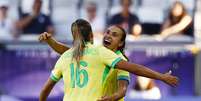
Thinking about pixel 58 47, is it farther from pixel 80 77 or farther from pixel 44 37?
pixel 80 77

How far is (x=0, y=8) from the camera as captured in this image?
44.9 ft

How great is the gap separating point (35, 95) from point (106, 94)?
8.51m

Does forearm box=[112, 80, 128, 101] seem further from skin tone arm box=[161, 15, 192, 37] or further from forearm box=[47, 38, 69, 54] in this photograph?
skin tone arm box=[161, 15, 192, 37]

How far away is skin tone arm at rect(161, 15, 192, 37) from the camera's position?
13414 millimetres

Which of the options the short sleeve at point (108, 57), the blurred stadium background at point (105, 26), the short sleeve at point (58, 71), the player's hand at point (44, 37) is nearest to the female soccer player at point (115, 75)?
the player's hand at point (44, 37)

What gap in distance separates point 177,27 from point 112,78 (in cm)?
824

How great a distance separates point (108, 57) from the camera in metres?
5.12

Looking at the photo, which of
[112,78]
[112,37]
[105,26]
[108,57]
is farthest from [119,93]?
[105,26]

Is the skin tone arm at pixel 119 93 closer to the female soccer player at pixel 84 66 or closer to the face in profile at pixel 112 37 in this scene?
the female soccer player at pixel 84 66

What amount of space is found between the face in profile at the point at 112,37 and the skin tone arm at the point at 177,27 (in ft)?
26.2

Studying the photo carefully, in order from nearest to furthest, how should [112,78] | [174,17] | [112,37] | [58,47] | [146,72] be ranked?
1. [146,72]
2. [112,78]
3. [112,37]
4. [58,47]
5. [174,17]

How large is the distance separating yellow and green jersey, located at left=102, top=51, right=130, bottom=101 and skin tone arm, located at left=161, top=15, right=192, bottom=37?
26.6 ft

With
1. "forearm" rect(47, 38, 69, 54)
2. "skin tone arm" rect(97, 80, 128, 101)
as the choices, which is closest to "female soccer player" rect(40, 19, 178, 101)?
"skin tone arm" rect(97, 80, 128, 101)

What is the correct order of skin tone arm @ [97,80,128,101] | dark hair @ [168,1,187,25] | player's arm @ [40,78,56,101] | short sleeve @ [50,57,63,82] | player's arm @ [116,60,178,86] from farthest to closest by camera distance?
dark hair @ [168,1,187,25]
player's arm @ [40,78,56,101]
short sleeve @ [50,57,63,82]
skin tone arm @ [97,80,128,101]
player's arm @ [116,60,178,86]
